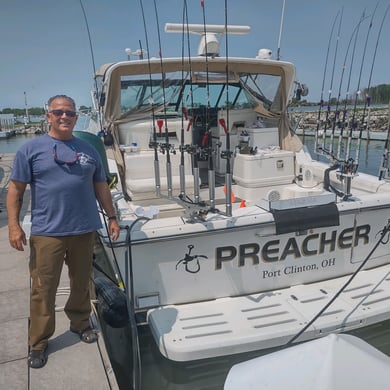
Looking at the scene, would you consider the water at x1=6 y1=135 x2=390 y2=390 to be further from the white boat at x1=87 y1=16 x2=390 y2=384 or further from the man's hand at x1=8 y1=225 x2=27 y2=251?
the man's hand at x1=8 y1=225 x2=27 y2=251

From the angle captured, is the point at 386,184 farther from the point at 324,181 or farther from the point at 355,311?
the point at 355,311

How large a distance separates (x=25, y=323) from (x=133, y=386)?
941 mm

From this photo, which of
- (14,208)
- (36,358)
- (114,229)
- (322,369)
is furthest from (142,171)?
(322,369)

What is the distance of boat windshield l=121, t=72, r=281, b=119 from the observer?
459 cm

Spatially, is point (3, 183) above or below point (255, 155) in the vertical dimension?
below

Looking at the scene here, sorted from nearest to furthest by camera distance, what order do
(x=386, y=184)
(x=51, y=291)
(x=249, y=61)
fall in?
1. (x=51, y=291)
2. (x=386, y=184)
3. (x=249, y=61)

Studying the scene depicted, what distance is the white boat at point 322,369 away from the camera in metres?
1.08

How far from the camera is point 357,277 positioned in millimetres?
3379

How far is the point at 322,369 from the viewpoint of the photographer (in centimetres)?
112

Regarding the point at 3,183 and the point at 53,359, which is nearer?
the point at 53,359

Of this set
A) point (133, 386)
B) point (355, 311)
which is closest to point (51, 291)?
point (133, 386)

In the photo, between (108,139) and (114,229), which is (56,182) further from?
(108,139)

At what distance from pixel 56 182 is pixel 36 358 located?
113cm

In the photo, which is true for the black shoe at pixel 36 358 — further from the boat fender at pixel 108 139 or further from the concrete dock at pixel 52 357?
the boat fender at pixel 108 139
